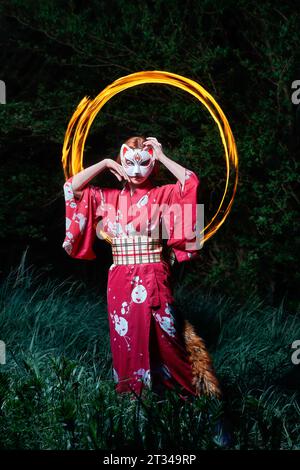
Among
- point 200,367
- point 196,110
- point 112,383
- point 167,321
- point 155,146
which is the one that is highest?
Answer: point 196,110

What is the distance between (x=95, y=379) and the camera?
18.2 feet

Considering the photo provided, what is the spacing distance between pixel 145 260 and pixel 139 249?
8 cm

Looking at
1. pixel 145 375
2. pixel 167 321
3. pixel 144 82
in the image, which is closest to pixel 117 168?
pixel 144 82

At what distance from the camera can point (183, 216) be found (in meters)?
5.03

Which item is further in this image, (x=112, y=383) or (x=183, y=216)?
(x=112, y=383)

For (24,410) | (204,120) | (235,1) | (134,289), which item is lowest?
(24,410)

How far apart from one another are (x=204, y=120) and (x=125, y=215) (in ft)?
13.0

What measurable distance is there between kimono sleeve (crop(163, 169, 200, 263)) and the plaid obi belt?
0.41 ft

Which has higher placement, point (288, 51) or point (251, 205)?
point (288, 51)

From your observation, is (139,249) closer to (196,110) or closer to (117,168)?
(117,168)

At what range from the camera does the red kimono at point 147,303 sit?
4973 mm
